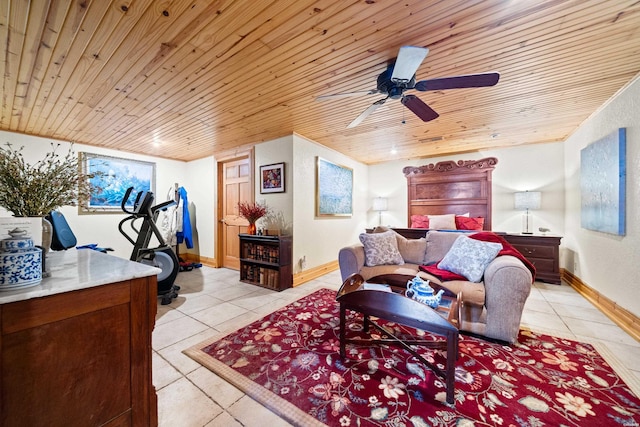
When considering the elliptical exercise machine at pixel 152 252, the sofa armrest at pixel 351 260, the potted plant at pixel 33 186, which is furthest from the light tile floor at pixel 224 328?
the potted plant at pixel 33 186

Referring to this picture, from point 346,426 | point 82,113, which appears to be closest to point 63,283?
point 346,426

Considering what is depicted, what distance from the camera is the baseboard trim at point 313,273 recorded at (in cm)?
371

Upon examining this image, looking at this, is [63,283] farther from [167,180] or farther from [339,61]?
[167,180]

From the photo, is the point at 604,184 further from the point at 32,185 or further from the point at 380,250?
the point at 32,185

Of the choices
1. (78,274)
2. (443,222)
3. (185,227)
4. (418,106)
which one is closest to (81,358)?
(78,274)

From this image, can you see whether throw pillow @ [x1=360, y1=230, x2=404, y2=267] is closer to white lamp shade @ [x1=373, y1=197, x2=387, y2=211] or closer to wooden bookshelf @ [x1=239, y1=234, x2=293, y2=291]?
wooden bookshelf @ [x1=239, y1=234, x2=293, y2=291]

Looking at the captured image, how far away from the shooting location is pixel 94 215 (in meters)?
4.19

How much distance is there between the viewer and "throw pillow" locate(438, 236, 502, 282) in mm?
2291

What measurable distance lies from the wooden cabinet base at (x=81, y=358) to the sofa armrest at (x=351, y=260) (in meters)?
2.14

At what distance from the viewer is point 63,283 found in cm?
95

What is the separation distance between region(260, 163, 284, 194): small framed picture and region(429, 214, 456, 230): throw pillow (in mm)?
3173

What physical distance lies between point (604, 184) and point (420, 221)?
2.69 meters

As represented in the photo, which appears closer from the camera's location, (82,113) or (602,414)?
(602,414)

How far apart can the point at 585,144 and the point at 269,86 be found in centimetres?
430
